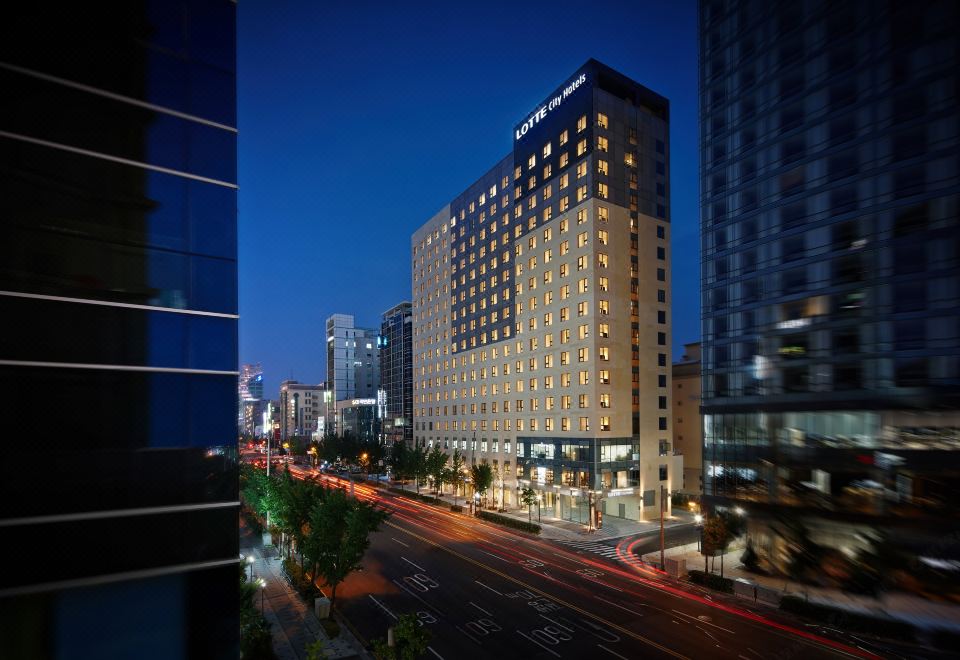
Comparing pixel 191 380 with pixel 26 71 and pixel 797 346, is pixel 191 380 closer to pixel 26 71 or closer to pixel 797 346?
pixel 26 71

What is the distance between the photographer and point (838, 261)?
116ft

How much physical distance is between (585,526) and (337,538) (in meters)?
37.9

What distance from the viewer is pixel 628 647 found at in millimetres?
26766

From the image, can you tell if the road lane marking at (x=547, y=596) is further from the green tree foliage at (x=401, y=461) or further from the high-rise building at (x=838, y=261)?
the green tree foliage at (x=401, y=461)

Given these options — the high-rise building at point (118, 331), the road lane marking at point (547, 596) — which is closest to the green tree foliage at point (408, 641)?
the road lane marking at point (547, 596)

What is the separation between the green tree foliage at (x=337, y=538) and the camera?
29.2 metres

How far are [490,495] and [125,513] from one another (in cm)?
7487

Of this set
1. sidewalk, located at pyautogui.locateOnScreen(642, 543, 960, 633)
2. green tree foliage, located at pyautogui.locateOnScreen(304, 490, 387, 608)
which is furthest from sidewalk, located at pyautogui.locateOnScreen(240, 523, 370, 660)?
sidewalk, located at pyautogui.locateOnScreen(642, 543, 960, 633)

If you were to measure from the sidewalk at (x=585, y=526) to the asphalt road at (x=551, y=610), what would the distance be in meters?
7.07

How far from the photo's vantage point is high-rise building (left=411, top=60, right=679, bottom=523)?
64.6 metres

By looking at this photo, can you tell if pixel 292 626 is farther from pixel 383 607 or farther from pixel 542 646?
pixel 542 646

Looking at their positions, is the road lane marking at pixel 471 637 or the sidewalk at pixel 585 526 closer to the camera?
the road lane marking at pixel 471 637

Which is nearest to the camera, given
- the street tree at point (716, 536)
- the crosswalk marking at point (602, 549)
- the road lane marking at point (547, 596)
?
the road lane marking at point (547, 596)

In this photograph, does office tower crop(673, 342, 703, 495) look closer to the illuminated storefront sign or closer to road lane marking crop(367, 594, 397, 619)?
the illuminated storefront sign
